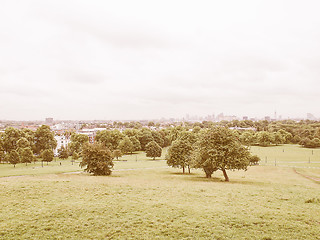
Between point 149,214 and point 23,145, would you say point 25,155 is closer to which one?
point 23,145

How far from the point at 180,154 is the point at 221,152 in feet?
38.0

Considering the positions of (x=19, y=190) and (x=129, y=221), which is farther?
(x=19, y=190)

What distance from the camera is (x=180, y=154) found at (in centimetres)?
3912

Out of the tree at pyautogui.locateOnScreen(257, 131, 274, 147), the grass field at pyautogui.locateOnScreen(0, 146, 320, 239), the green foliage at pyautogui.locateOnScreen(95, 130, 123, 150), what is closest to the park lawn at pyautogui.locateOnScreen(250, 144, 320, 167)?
the tree at pyautogui.locateOnScreen(257, 131, 274, 147)

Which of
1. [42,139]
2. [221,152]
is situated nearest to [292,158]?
[221,152]

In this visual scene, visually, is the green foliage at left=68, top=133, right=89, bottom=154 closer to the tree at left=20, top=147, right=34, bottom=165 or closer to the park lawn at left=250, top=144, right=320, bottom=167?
the tree at left=20, top=147, right=34, bottom=165

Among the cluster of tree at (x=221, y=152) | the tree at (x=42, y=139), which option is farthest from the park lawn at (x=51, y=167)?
the cluster of tree at (x=221, y=152)

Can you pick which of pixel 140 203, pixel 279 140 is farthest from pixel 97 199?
pixel 279 140

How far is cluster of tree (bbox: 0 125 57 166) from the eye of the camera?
56.4 meters

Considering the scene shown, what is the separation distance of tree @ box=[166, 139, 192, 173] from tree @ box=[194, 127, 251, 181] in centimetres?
735

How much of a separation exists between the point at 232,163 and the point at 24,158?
53.8m

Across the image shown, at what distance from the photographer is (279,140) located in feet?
378

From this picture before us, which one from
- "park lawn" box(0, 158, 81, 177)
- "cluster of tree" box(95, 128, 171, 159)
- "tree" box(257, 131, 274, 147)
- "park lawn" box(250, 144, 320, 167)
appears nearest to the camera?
"park lawn" box(0, 158, 81, 177)

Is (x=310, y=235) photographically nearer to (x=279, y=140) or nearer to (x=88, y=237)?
(x=88, y=237)
